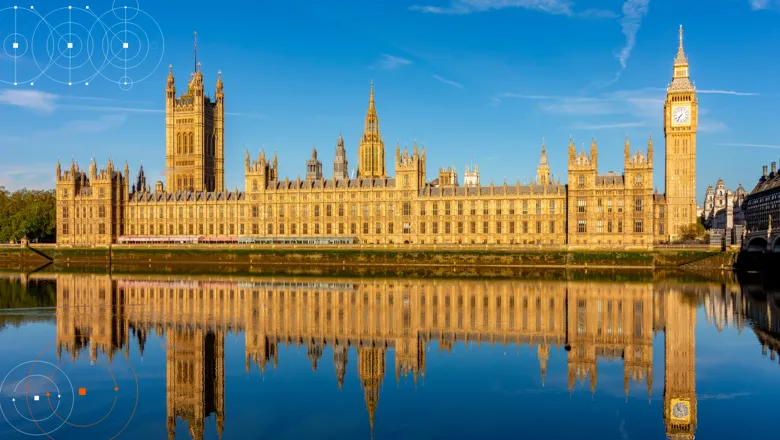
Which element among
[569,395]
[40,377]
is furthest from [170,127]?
[569,395]

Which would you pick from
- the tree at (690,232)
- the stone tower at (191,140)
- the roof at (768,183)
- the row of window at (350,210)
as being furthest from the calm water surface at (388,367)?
the stone tower at (191,140)

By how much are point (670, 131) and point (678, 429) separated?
350 feet

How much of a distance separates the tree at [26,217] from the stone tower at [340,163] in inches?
2267

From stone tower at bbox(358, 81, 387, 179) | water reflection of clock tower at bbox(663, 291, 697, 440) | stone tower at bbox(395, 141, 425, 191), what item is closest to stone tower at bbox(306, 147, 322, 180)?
stone tower at bbox(358, 81, 387, 179)

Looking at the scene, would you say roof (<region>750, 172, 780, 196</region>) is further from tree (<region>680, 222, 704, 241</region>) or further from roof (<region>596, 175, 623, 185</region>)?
roof (<region>596, 175, 623, 185</region>)

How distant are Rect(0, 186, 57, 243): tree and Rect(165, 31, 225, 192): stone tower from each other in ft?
70.9

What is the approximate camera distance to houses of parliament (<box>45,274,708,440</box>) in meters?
30.5

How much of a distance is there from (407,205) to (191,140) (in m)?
53.1

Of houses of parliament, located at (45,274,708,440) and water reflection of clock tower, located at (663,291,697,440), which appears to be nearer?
water reflection of clock tower, located at (663,291,697,440)

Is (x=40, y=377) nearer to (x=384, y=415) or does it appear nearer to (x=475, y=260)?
(x=384, y=415)

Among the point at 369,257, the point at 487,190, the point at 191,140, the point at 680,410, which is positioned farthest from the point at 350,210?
the point at 680,410

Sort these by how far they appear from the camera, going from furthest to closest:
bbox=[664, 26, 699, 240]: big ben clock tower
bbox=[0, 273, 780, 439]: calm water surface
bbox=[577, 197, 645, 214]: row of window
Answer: bbox=[664, 26, 699, 240]: big ben clock tower < bbox=[577, 197, 645, 214]: row of window < bbox=[0, 273, 780, 439]: calm water surface

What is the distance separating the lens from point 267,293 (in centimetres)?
6219

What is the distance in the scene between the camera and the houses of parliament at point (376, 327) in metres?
30.5
